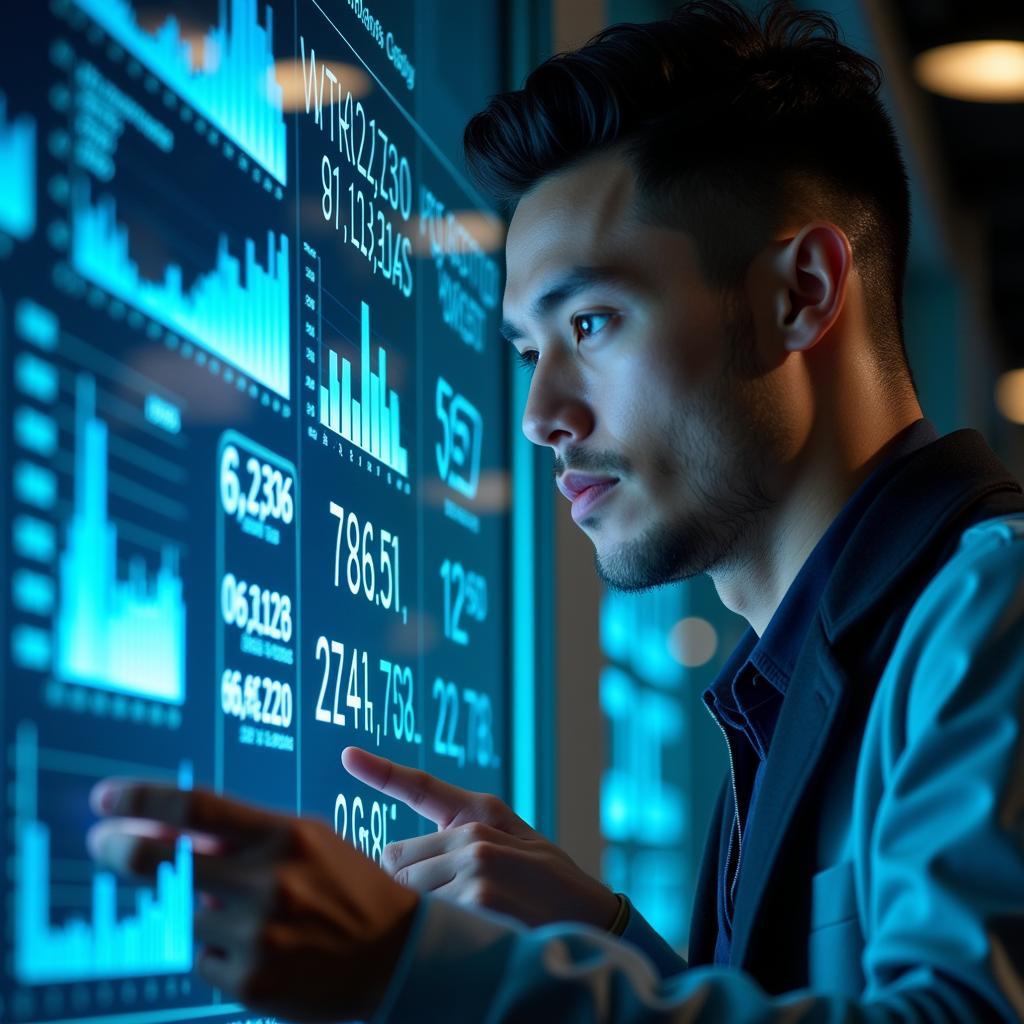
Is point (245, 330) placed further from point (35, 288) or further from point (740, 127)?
point (740, 127)

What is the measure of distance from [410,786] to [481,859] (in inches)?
4.5

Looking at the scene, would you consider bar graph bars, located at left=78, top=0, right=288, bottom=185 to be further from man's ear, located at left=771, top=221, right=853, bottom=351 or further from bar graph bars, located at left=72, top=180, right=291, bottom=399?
man's ear, located at left=771, top=221, right=853, bottom=351

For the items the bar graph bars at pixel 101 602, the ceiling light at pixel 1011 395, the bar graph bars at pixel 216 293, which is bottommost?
the bar graph bars at pixel 101 602

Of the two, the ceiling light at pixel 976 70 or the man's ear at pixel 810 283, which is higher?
the ceiling light at pixel 976 70

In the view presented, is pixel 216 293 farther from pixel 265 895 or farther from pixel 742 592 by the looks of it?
pixel 742 592

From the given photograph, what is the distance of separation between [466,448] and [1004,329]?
5957 mm

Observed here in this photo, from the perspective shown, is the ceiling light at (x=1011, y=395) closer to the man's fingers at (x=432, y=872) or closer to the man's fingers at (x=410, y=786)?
the man's fingers at (x=410, y=786)

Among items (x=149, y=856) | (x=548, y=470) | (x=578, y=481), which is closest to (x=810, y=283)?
(x=578, y=481)

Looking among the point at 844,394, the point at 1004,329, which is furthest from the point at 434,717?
the point at 1004,329

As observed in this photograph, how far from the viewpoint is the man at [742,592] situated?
0.85 meters

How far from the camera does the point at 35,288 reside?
2.95 ft

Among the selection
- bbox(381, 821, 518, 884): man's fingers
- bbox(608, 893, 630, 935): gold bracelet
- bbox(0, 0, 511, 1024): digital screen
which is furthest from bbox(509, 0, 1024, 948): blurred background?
bbox(381, 821, 518, 884): man's fingers

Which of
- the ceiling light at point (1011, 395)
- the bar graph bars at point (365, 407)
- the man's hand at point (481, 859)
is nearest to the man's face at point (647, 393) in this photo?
the bar graph bars at point (365, 407)

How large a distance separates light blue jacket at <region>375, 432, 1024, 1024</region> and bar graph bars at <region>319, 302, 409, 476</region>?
1.75 feet
